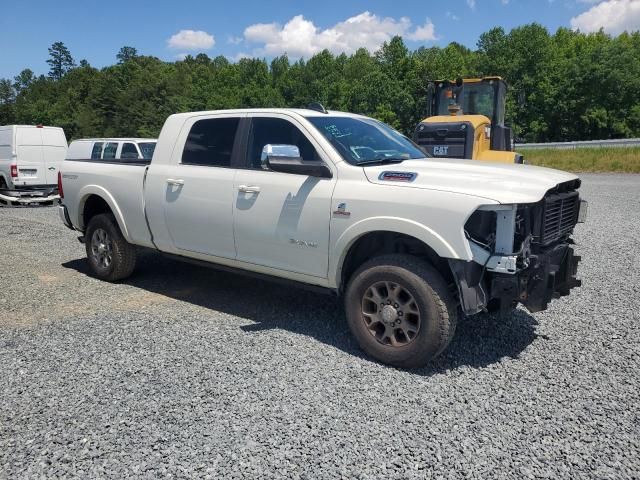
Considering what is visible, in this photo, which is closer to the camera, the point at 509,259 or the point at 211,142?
the point at 509,259

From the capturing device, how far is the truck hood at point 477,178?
3.61 m

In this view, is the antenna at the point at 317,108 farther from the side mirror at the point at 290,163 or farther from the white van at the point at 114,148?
the white van at the point at 114,148

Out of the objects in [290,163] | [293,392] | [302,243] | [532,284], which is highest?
[290,163]

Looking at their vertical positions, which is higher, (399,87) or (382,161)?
(399,87)

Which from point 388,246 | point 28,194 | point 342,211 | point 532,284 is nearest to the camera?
point 532,284

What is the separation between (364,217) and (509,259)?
108 cm

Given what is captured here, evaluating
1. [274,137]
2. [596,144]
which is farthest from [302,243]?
[596,144]

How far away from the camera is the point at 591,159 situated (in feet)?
82.4

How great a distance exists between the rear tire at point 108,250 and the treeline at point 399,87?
2751cm

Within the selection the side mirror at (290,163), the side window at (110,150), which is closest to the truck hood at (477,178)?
the side mirror at (290,163)

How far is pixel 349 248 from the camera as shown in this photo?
4164 millimetres

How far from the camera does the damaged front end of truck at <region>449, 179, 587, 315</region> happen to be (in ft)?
11.9

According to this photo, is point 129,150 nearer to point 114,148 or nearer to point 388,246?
point 114,148

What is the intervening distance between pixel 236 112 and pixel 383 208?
2.03m
